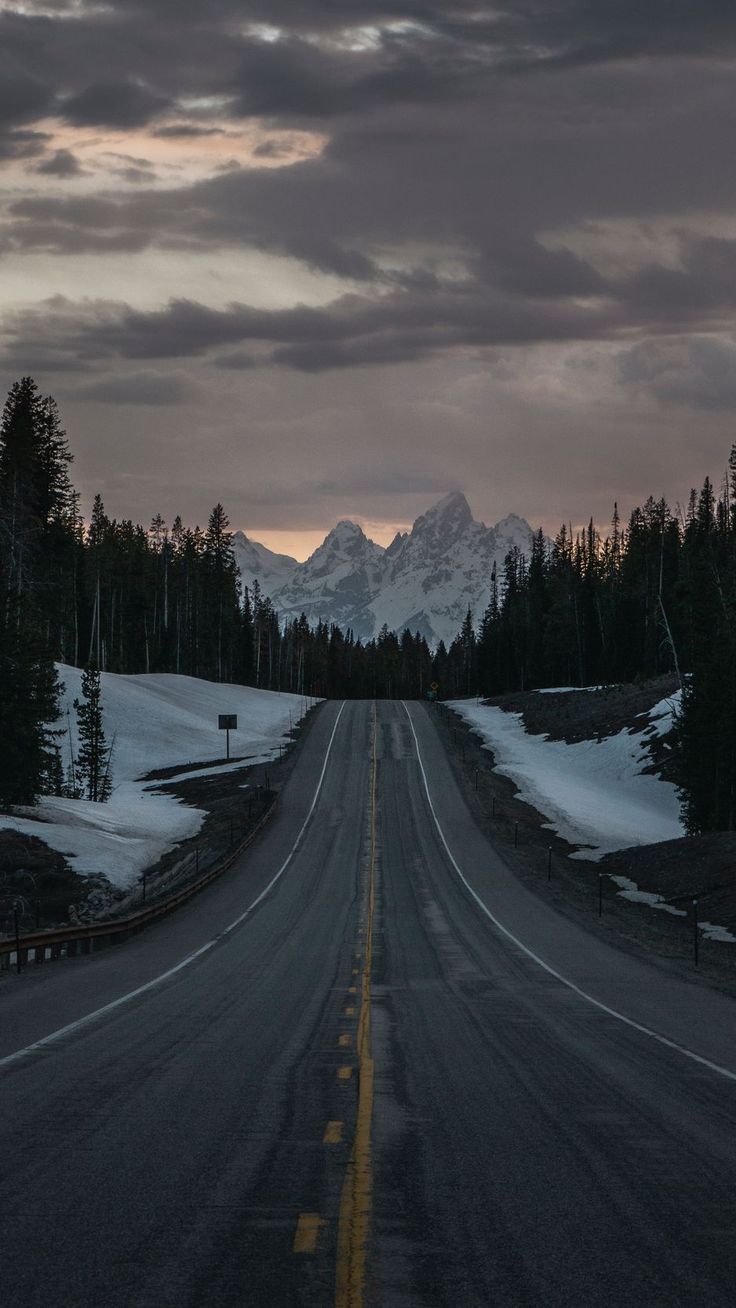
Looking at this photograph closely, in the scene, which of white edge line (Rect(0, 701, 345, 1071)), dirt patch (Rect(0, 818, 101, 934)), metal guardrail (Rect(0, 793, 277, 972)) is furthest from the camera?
dirt patch (Rect(0, 818, 101, 934))

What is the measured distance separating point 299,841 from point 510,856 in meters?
9.05

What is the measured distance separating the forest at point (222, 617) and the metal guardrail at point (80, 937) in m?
14.7

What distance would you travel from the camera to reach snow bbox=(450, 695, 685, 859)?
54.1 m

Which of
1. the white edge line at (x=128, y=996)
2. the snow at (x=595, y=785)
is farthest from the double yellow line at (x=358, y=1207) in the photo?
the snow at (x=595, y=785)

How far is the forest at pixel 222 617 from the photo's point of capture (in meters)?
51.5

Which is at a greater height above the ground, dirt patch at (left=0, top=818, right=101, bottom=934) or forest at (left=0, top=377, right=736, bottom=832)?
forest at (left=0, top=377, right=736, bottom=832)

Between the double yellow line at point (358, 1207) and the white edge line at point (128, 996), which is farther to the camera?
the white edge line at point (128, 996)

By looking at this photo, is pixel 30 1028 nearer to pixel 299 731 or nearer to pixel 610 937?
pixel 610 937

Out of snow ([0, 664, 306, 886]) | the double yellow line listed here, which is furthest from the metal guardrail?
the double yellow line

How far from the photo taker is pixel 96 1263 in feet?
20.1

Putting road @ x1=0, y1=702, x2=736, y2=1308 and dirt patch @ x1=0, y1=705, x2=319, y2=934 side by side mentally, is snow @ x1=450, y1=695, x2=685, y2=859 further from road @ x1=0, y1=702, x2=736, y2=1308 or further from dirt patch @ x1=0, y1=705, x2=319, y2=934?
road @ x1=0, y1=702, x2=736, y2=1308

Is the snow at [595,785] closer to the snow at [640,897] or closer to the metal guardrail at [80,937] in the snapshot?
the snow at [640,897]

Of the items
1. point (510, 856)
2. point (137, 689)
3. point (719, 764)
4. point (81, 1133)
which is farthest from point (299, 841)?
point (137, 689)

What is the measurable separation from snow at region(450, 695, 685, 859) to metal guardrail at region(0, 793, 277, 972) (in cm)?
2033
